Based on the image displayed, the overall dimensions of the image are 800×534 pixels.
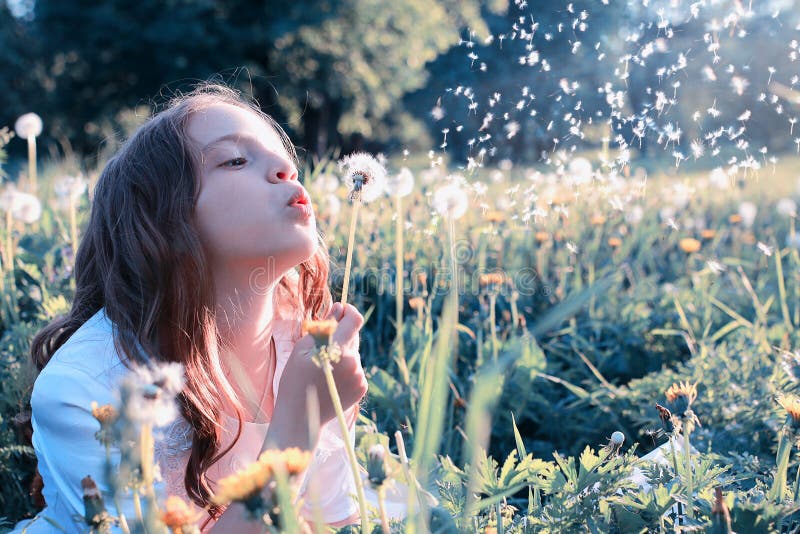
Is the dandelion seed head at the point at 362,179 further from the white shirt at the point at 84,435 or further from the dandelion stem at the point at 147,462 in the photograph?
the dandelion stem at the point at 147,462

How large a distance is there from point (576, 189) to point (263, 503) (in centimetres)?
196

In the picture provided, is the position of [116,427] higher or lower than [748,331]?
lower

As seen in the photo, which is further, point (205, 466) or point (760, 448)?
point (760, 448)

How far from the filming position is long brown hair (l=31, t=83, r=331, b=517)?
3.77 ft

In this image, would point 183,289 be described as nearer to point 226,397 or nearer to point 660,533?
point 226,397

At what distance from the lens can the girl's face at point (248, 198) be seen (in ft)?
3.82

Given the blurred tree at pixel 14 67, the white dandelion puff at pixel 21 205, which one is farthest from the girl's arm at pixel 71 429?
the blurred tree at pixel 14 67

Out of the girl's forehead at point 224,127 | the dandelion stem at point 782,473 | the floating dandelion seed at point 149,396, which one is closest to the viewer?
the floating dandelion seed at point 149,396

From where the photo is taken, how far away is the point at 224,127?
1.29 metres

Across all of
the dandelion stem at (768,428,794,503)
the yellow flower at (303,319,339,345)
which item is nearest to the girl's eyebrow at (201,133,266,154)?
the yellow flower at (303,319,339,345)

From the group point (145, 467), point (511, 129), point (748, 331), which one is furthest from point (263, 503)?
point (748, 331)

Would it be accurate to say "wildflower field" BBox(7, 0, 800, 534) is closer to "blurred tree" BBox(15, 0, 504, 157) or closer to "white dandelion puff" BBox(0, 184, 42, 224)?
"white dandelion puff" BBox(0, 184, 42, 224)

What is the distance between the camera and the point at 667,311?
7.34ft

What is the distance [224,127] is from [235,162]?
77 mm
